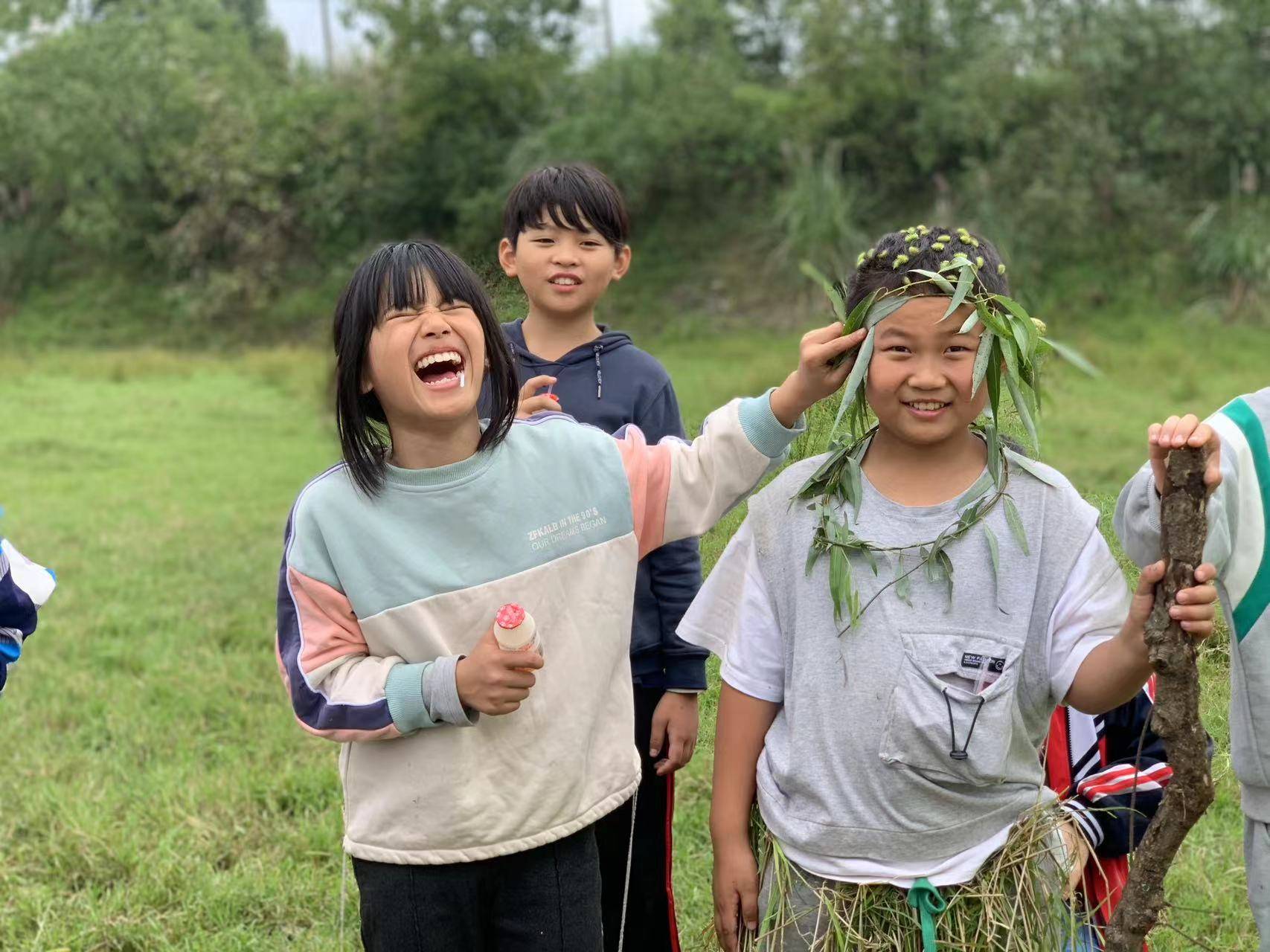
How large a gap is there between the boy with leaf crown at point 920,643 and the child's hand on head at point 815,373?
0.10 feet

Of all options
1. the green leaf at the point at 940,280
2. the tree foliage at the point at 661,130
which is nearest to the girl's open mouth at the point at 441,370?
the green leaf at the point at 940,280

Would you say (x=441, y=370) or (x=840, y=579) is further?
(x=441, y=370)

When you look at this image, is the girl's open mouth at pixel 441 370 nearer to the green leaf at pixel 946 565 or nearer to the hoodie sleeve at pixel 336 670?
the hoodie sleeve at pixel 336 670

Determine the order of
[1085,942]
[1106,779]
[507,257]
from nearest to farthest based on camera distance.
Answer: [1085,942], [1106,779], [507,257]

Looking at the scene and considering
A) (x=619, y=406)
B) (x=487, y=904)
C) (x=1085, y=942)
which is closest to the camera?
(x=487, y=904)

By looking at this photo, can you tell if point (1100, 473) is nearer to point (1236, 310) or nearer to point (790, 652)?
point (790, 652)

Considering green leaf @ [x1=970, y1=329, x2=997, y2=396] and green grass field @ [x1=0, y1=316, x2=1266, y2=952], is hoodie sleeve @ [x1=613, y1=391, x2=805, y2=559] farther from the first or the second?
green grass field @ [x1=0, y1=316, x2=1266, y2=952]

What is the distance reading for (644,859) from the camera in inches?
93.6

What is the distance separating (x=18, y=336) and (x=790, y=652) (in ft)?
65.6

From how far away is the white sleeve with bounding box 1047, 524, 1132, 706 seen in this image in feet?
5.54

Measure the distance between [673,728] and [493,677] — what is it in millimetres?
667

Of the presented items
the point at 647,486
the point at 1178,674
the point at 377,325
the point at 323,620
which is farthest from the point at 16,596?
the point at 1178,674

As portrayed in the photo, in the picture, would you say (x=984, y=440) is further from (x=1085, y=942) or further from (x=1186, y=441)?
(x=1085, y=942)

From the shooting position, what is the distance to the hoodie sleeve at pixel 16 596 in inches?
73.7
